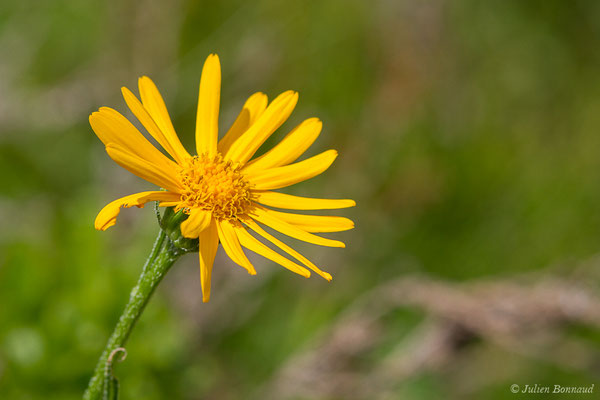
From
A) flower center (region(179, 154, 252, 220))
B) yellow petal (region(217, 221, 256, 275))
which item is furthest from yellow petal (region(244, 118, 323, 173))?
yellow petal (region(217, 221, 256, 275))

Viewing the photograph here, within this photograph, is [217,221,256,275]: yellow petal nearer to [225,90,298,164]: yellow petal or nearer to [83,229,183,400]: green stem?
[83,229,183,400]: green stem

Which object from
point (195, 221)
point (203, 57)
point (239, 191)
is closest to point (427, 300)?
point (239, 191)

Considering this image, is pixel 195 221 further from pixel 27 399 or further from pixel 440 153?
pixel 440 153

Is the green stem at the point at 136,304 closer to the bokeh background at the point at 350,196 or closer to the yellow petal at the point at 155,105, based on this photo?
the yellow petal at the point at 155,105

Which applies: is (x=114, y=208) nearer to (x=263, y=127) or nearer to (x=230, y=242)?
(x=230, y=242)

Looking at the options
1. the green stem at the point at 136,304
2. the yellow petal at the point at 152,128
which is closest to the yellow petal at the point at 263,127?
the yellow petal at the point at 152,128

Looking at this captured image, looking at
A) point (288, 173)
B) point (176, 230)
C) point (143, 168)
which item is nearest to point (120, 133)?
point (143, 168)
